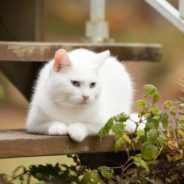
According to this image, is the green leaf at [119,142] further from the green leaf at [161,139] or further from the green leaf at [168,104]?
the green leaf at [168,104]

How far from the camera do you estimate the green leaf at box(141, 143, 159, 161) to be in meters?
4.25

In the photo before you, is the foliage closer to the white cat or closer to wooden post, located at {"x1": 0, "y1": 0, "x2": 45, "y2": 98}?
the white cat

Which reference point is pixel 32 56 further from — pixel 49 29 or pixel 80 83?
pixel 49 29

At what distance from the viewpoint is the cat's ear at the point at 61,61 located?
171 inches

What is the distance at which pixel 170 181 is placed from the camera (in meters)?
4.53

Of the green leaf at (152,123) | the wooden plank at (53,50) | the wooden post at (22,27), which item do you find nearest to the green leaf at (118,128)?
the green leaf at (152,123)

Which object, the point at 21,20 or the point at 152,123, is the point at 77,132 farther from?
the point at 21,20

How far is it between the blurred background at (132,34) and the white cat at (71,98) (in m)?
6.04

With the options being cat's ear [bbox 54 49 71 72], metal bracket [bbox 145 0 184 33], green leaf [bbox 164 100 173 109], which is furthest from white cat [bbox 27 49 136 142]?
metal bracket [bbox 145 0 184 33]

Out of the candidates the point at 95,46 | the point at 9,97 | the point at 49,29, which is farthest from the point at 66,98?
the point at 49,29

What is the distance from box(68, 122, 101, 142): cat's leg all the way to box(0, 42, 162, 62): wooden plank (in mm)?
628

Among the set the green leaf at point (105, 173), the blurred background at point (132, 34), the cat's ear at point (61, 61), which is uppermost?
the blurred background at point (132, 34)

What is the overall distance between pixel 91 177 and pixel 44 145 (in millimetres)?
272

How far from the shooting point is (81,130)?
439cm
